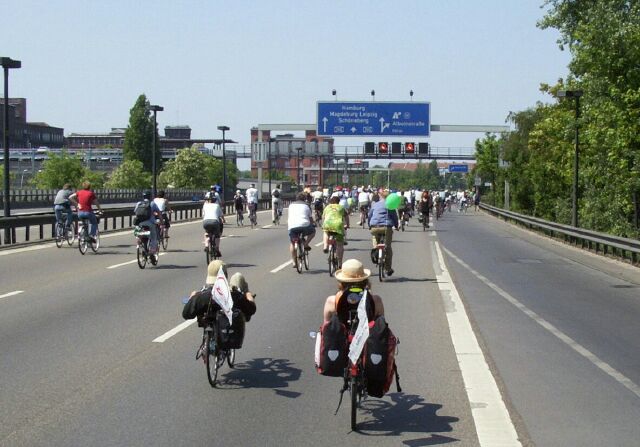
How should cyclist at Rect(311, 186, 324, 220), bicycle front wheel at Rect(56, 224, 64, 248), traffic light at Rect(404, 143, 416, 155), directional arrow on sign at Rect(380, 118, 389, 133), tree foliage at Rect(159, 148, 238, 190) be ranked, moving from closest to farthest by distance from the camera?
bicycle front wheel at Rect(56, 224, 64, 248), cyclist at Rect(311, 186, 324, 220), directional arrow on sign at Rect(380, 118, 389, 133), traffic light at Rect(404, 143, 416, 155), tree foliage at Rect(159, 148, 238, 190)

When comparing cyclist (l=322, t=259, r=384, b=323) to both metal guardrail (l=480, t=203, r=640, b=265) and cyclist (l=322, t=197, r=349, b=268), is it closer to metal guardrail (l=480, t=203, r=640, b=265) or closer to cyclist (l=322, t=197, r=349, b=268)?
cyclist (l=322, t=197, r=349, b=268)

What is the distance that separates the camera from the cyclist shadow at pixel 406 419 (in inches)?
248

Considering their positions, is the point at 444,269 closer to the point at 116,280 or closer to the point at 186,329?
the point at 116,280

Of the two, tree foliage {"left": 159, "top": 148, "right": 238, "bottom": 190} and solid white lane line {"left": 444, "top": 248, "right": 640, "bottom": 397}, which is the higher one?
tree foliage {"left": 159, "top": 148, "right": 238, "bottom": 190}

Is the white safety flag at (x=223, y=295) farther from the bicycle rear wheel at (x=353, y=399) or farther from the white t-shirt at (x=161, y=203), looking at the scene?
the white t-shirt at (x=161, y=203)

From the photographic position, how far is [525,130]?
59219 mm

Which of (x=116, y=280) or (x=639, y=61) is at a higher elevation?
(x=639, y=61)

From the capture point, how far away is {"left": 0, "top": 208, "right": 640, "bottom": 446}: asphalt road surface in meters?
6.37

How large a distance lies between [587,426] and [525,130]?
54424 millimetres

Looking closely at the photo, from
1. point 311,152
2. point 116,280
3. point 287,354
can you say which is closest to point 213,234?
point 116,280

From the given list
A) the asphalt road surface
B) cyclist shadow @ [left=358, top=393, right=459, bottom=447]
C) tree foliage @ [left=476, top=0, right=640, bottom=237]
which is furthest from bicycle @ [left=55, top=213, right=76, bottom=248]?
cyclist shadow @ [left=358, top=393, right=459, bottom=447]

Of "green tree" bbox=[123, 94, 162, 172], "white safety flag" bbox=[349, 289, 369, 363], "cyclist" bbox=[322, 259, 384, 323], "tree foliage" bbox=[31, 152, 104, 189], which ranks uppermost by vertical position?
"green tree" bbox=[123, 94, 162, 172]

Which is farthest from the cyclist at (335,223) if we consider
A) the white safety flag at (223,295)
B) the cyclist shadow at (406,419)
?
the cyclist shadow at (406,419)

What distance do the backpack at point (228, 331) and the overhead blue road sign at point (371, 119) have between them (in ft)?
152
